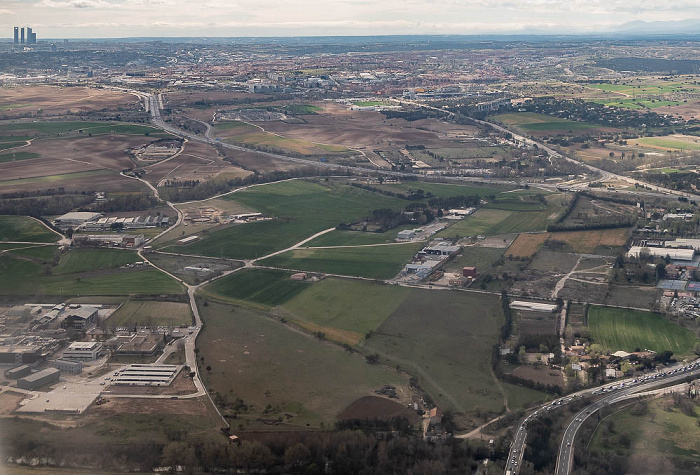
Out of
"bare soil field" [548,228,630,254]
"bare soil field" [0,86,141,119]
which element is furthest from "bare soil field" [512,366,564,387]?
"bare soil field" [0,86,141,119]

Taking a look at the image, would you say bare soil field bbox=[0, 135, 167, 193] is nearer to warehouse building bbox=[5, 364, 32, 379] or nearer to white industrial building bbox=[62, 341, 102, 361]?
white industrial building bbox=[62, 341, 102, 361]

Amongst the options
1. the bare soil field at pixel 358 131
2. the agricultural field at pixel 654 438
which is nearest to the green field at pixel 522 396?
the agricultural field at pixel 654 438

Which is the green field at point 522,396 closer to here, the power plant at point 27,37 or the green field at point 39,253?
the green field at point 39,253

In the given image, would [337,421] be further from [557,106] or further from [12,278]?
[557,106]

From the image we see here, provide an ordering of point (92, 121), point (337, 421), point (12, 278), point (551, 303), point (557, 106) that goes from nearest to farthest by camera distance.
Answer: point (337, 421)
point (551, 303)
point (12, 278)
point (92, 121)
point (557, 106)

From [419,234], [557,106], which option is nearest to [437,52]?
[557,106]

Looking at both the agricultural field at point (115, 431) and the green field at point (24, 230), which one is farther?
the green field at point (24, 230)
